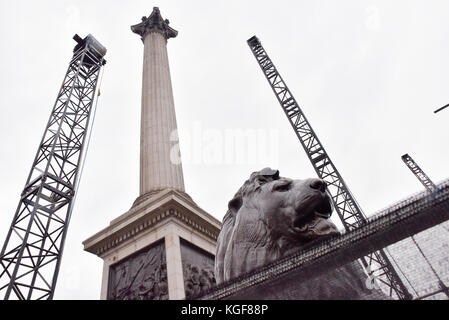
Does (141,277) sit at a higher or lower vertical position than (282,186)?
higher

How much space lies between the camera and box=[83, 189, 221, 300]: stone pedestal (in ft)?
31.4

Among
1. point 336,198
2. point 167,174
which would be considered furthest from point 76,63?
point 336,198

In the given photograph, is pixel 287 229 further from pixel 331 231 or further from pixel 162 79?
pixel 162 79

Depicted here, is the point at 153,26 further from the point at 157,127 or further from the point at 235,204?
the point at 235,204

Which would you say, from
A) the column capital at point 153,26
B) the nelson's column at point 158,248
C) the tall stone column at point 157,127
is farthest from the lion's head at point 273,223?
the column capital at point 153,26

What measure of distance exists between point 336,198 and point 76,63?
21.0 m

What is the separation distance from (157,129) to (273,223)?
11.8 metres

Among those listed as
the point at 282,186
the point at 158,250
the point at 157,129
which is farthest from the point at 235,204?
the point at 157,129

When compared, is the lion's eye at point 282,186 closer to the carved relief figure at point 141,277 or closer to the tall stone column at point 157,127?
the carved relief figure at point 141,277

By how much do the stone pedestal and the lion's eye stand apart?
582 cm

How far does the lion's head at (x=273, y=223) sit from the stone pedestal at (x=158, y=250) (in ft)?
17.8

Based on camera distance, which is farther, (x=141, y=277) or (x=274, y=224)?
(x=141, y=277)

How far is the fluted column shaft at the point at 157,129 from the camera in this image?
44.4 feet

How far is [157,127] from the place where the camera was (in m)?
15.2
